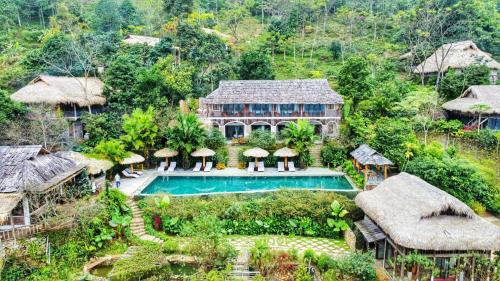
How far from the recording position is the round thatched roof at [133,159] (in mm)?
23578

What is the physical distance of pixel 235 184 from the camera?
23.0 m

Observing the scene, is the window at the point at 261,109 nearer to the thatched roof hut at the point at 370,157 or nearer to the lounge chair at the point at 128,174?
the thatched roof hut at the point at 370,157

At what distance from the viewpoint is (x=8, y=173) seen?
15.7m

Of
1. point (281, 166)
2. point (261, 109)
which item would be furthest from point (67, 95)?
point (281, 166)

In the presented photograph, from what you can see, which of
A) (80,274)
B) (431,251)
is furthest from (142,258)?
(431,251)

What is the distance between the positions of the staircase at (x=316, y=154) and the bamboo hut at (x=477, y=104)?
1034 cm

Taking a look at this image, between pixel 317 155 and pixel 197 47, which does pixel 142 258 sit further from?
pixel 197 47

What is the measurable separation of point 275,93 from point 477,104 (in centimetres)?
1425

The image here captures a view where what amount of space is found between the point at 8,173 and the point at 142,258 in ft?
23.3

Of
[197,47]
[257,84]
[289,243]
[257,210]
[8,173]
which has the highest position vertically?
[197,47]

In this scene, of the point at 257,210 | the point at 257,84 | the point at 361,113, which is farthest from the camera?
the point at 257,84

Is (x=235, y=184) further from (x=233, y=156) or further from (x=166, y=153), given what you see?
(x=166, y=153)

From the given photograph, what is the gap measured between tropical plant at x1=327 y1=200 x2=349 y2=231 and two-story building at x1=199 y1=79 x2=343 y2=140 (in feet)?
41.1

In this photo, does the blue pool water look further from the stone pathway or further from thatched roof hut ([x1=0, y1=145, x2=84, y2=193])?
thatched roof hut ([x1=0, y1=145, x2=84, y2=193])
